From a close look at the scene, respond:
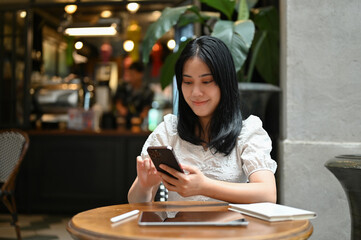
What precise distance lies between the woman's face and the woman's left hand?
38 cm

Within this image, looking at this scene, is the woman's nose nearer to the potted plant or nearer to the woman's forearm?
the woman's forearm

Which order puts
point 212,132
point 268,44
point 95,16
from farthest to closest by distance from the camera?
point 95,16 < point 268,44 < point 212,132

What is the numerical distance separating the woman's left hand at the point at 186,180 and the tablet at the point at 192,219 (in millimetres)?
85

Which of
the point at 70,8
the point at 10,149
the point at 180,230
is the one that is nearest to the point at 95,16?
the point at 70,8

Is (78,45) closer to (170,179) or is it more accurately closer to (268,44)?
(268,44)

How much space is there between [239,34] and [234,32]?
44 millimetres

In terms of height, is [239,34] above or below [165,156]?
above

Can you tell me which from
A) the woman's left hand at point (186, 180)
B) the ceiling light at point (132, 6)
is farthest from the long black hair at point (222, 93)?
the ceiling light at point (132, 6)

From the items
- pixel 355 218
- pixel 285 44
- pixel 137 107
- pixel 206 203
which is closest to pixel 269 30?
pixel 285 44

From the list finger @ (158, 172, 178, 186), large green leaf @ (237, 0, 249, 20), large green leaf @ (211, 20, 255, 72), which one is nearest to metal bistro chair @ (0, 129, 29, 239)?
large green leaf @ (211, 20, 255, 72)

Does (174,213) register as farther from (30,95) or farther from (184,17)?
(30,95)

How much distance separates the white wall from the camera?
9.64 ft

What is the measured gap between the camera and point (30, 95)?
19.1 feet

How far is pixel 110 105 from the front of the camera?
838cm
